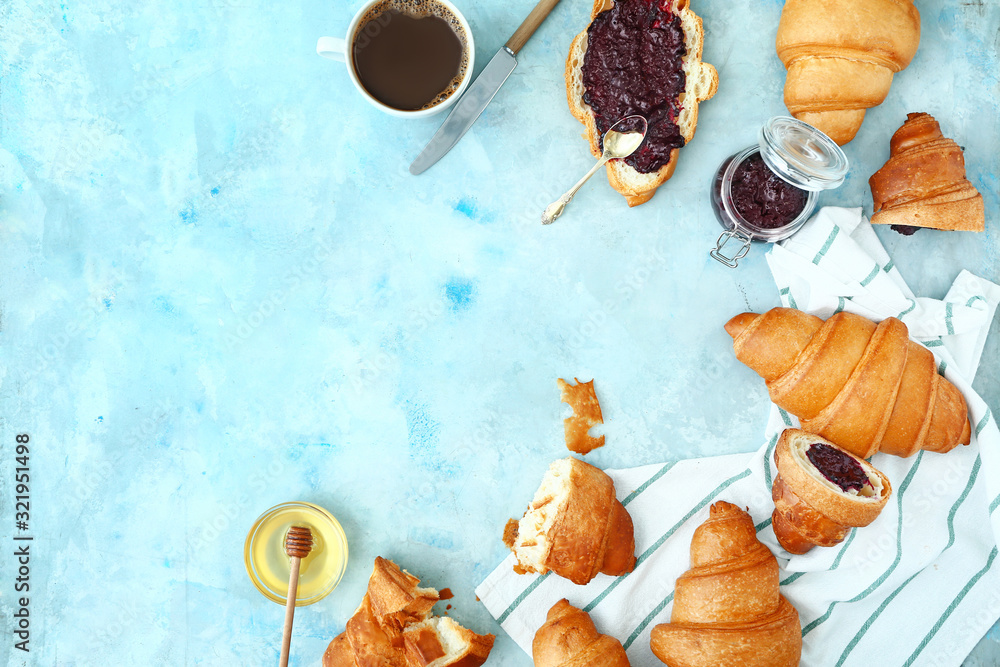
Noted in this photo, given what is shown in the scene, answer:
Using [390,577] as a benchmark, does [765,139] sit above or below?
above

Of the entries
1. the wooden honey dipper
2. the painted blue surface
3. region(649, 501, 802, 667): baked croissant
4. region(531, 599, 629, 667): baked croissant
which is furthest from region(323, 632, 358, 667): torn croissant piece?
region(649, 501, 802, 667): baked croissant

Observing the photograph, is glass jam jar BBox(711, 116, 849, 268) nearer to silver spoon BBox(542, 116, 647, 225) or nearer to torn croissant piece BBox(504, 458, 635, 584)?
silver spoon BBox(542, 116, 647, 225)

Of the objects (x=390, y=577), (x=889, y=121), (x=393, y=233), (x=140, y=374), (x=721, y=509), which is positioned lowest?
(x=140, y=374)

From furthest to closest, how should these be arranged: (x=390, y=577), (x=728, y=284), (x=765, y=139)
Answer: (x=728, y=284), (x=390, y=577), (x=765, y=139)

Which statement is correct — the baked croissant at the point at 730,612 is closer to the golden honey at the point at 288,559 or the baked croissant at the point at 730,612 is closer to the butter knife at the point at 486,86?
the golden honey at the point at 288,559

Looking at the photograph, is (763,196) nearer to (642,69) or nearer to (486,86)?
(642,69)

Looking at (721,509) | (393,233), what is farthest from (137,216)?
(721,509)

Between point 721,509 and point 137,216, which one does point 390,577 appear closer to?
point 721,509
